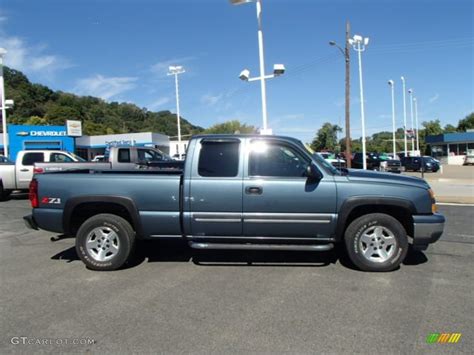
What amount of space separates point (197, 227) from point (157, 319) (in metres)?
1.70

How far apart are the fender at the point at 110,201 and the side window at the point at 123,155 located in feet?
33.0

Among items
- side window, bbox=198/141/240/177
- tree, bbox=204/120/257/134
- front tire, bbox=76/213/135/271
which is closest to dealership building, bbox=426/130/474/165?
tree, bbox=204/120/257/134

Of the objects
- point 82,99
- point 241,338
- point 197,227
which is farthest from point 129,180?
point 82,99

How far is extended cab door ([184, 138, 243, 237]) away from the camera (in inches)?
220

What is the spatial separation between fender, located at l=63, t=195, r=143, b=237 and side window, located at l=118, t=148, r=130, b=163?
1006cm

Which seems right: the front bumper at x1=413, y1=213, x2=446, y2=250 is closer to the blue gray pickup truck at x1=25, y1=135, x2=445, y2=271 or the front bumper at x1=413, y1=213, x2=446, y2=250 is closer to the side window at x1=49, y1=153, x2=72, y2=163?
the blue gray pickup truck at x1=25, y1=135, x2=445, y2=271

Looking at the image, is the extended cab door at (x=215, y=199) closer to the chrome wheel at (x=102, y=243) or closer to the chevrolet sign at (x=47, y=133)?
the chrome wheel at (x=102, y=243)

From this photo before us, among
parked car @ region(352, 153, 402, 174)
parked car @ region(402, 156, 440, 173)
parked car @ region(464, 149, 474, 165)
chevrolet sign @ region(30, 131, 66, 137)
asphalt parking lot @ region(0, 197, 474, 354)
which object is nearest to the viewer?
asphalt parking lot @ region(0, 197, 474, 354)

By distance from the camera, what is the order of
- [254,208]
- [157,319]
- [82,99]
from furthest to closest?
[82,99], [254,208], [157,319]

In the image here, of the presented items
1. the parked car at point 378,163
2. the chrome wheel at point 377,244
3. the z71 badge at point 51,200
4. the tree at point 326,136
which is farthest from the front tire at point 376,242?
the tree at point 326,136

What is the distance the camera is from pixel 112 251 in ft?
19.1

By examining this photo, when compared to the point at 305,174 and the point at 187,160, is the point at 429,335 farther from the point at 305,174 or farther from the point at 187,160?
the point at 187,160

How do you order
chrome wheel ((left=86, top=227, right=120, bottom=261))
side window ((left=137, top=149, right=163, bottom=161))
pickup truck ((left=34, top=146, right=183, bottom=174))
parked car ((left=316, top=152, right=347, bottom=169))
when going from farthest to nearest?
1. side window ((left=137, top=149, right=163, bottom=161))
2. pickup truck ((left=34, top=146, right=183, bottom=174))
3. parked car ((left=316, top=152, right=347, bottom=169))
4. chrome wheel ((left=86, top=227, right=120, bottom=261))

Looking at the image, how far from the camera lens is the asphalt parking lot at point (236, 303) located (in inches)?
144
